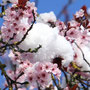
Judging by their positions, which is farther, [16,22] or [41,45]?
[16,22]

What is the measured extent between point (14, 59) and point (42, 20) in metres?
0.50

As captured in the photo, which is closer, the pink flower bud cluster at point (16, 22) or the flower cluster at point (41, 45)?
the flower cluster at point (41, 45)

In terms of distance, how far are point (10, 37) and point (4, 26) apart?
Answer: 0.38 feet

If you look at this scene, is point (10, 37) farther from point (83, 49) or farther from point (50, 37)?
point (83, 49)

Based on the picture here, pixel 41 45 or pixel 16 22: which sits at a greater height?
pixel 16 22

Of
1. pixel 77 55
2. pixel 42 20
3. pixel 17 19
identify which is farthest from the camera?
pixel 42 20

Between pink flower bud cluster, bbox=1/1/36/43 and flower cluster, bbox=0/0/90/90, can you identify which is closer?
flower cluster, bbox=0/0/90/90

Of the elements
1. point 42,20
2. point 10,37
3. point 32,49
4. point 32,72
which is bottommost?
point 32,72

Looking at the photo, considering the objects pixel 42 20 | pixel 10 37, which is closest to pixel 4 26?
pixel 10 37

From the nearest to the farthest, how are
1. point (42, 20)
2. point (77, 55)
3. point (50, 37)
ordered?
point (50, 37) < point (77, 55) < point (42, 20)

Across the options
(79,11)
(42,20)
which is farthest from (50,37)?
(79,11)

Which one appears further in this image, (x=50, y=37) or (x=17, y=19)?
(x=17, y=19)

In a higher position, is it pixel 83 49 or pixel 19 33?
pixel 19 33

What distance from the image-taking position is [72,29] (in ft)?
7.66
